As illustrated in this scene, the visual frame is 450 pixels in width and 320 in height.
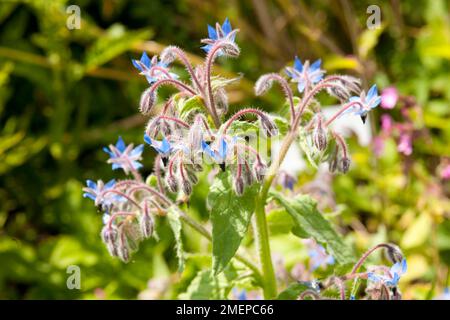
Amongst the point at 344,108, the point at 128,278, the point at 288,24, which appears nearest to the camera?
the point at 344,108

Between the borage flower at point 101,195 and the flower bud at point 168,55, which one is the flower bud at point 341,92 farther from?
the borage flower at point 101,195

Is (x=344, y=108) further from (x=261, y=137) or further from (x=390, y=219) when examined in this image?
(x=390, y=219)

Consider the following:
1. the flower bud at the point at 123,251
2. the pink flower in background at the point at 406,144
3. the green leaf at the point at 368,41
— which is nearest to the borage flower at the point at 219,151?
the flower bud at the point at 123,251

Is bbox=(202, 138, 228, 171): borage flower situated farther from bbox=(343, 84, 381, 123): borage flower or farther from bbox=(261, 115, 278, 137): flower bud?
bbox=(343, 84, 381, 123): borage flower

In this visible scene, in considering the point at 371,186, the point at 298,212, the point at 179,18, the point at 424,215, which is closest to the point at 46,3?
the point at 179,18

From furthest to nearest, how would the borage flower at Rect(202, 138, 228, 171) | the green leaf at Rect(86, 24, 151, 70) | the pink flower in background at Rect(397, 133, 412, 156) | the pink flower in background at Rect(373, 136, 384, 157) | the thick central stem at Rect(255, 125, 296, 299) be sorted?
the green leaf at Rect(86, 24, 151, 70) < the pink flower in background at Rect(373, 136, 384, 157) < the pink flower in background at Rect(397, 133, 412, 156) < the thick central stem at Rect(255, 125, 296, 299) < the borage flower at Rect(202, 138, 228, 171)

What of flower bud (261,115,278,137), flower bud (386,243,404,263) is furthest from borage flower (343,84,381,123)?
flower bud (386,243,404,263)
